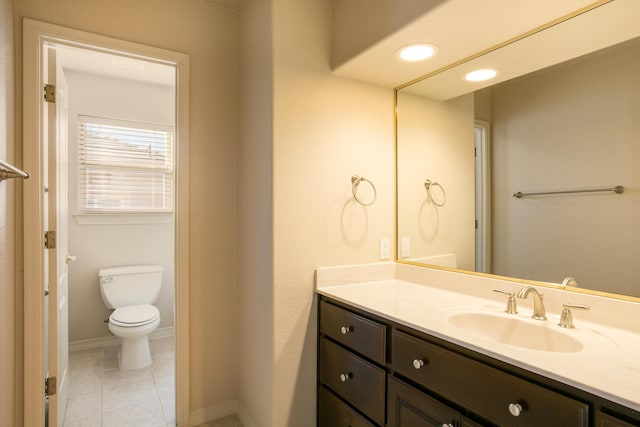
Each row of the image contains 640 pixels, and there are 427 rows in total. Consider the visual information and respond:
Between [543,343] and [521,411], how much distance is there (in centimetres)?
41

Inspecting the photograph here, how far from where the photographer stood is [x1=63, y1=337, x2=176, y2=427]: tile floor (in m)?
2.12

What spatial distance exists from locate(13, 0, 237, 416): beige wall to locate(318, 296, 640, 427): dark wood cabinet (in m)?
0.69

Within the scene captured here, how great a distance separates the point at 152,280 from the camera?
10.4ft

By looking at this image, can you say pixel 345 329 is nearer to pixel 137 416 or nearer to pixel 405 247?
pixel 405 247

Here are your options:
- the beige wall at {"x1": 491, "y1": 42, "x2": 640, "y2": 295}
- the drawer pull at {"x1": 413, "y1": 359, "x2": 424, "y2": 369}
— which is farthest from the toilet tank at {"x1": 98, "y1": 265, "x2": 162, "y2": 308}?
the beige wall at {"x1": 491, "y1": 42, "x2": 640, "y2": 295}

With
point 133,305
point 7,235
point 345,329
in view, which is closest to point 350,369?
point 345,329

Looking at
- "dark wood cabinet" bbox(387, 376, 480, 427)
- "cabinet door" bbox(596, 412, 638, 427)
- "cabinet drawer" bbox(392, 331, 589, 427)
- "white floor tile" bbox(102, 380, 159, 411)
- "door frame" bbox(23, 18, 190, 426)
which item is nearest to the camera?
"cabinet door" bbox(596, 412, 638, 427)

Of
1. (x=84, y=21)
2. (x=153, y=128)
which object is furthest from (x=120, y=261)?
(x=84, y=21)

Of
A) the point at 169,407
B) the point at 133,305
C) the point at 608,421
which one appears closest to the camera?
the point at 608,421

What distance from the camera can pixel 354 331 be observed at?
5.08 feet

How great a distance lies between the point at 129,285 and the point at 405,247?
2.44 metres

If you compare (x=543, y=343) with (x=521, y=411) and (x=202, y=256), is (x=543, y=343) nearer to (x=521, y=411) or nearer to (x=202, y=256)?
(x=521, y=411)

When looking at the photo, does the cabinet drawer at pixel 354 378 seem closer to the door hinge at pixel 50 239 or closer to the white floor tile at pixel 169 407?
the white floor tile at pixel 169 407

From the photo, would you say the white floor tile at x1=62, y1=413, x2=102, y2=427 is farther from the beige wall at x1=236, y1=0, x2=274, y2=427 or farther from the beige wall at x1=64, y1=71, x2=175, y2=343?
the beige wall at x1=64, y1=71, x2=175, y2=343
